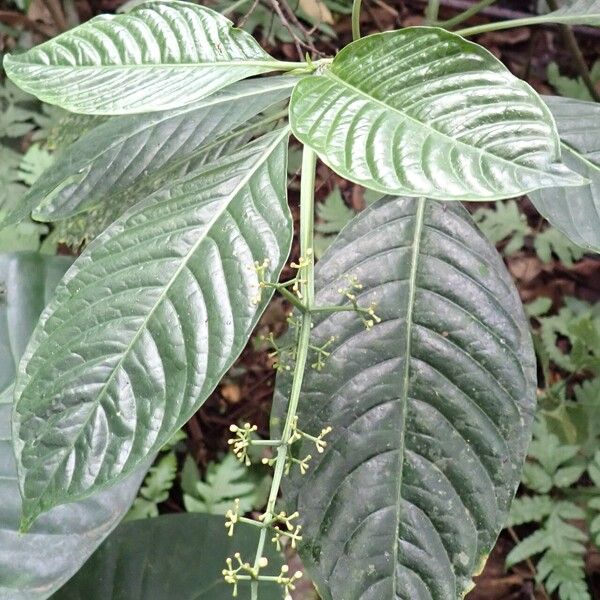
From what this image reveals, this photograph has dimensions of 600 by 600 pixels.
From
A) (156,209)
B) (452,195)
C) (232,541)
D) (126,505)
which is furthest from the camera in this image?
(232,541)

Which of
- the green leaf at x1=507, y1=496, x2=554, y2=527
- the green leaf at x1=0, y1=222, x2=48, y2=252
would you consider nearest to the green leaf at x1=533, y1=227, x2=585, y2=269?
the green leaf at x1=507, y1=496, x2=554, y2=527

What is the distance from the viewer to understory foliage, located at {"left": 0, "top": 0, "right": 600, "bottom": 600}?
588 mm

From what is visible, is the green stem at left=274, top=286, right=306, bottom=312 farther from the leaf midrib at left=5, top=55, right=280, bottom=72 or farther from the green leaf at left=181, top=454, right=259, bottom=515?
the green leaf at left=181, top=454, right=259, bottom=515

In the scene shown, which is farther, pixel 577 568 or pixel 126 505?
pixel 577 568

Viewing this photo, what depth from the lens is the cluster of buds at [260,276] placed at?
632 millimetres

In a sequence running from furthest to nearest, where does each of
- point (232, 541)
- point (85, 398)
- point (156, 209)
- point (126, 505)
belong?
point (232, 541)
point (126, 505)
point (156, 209)
point (85, 398)

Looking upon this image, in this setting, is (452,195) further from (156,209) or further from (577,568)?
(577,568)

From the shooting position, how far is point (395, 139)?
1.83 ft

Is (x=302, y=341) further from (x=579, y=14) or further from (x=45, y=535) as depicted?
(x=579, y=14)

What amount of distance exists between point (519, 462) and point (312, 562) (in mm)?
270

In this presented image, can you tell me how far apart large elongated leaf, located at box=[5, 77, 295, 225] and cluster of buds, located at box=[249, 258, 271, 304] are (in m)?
0.30

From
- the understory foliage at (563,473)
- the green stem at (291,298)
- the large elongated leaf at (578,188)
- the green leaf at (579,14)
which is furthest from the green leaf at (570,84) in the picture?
the green stem at (291,298)

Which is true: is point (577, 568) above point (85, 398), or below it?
below

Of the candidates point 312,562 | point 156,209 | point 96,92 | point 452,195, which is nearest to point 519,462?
point 312,562
